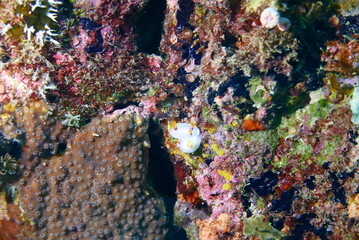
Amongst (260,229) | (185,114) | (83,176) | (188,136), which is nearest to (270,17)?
(185,114)

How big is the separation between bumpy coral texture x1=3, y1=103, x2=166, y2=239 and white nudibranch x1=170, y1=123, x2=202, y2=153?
0.56 m

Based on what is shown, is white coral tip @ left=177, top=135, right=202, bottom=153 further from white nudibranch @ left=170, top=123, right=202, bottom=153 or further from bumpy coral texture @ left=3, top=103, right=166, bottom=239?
bumpy coral texture @ left=3, top=103, right=166, bottom=239

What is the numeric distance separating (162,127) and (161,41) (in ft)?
4.93

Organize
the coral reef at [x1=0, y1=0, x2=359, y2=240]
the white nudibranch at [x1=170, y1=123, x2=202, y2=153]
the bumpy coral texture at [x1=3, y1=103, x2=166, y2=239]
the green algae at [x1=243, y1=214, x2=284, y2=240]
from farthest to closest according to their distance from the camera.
Answer: 1. the white nudibranch at [x1=170, y1=123, x2=202, y2=153]
2. the green algae at [x1=243, y1=214, x2=284, y2=240]
3. the bumpy coral texture at [x1=3, y1=103, x2=166, y2=239]
4. the coral reef at [x1=0, y1=0, x2=359, y2=240]

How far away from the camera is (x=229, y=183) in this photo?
4.36 m

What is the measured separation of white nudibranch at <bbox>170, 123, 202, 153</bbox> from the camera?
173 inches

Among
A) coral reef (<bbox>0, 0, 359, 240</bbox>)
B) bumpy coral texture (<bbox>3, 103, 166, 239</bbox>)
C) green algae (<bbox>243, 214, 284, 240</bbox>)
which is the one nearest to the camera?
coral reef (<bbox>0, 0, 359, 240</bbox>)

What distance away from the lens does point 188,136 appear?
4445 millimetres

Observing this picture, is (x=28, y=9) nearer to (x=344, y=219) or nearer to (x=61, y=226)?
A: (x=61, y=226)

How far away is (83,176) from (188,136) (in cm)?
180

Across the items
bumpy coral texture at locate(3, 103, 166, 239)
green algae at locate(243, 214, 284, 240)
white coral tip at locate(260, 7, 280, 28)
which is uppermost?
white coral tip at locate(260, 7, 280, 28)

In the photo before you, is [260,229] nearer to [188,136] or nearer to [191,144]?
[191,144]

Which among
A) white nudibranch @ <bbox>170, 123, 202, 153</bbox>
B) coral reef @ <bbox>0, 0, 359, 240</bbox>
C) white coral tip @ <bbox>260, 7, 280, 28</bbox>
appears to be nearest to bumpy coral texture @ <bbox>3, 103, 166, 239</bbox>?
coral reef @ <bbox>0, 0, 359, 240</bbox>

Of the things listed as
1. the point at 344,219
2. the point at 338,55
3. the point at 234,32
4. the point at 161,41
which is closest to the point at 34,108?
the point at 161,41
